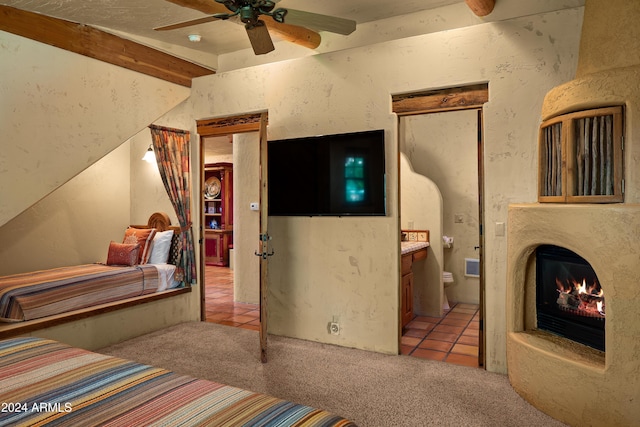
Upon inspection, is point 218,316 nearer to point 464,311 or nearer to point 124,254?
point 124,254

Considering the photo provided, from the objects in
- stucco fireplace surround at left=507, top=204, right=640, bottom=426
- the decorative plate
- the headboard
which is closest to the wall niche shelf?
the decorative plate

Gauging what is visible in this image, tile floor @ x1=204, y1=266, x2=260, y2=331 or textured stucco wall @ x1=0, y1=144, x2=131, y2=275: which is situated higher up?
textured stucco wall @ x1=0, y1=144, x2=131, y2=275

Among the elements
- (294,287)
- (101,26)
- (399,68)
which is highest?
(101,26)

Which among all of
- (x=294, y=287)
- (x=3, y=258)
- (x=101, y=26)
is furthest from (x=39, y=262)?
(x=294, y=287)

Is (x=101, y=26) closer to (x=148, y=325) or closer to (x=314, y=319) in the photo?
(x=148, y=325)

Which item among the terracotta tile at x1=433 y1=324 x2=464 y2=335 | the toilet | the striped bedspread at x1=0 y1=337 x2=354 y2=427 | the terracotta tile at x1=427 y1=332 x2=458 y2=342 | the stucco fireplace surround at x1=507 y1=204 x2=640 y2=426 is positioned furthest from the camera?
the toilet

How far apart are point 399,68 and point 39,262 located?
424 cm

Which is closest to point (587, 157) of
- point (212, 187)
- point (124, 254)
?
point (124, 254)

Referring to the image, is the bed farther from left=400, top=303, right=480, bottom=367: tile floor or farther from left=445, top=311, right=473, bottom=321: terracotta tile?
left=445, top=311, right=473, bottom=321: terracotta tile

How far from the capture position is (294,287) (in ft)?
13.5

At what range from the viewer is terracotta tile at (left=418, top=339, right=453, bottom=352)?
3828 mm

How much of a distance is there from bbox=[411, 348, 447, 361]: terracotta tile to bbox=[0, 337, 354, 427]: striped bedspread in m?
2.34

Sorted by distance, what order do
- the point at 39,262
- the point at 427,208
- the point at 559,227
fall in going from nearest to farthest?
the point at 559,227, the point at 39,262, the point at 427,208

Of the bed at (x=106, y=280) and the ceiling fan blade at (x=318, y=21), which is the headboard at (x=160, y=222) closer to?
the bed at (x=106, y=280)
